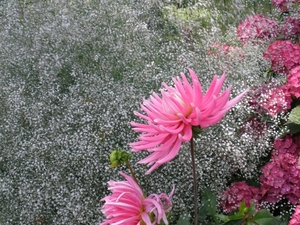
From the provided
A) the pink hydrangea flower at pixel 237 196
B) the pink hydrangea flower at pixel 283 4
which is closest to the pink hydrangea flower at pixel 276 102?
the pink hydrangea flower at pixel 237 196

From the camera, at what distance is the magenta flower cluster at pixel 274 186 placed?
142cm

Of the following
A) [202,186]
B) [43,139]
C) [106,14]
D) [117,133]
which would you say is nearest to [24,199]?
[43,139]

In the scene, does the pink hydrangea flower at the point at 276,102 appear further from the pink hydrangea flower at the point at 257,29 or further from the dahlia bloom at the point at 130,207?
the dahlia bloom at the point at 130,207

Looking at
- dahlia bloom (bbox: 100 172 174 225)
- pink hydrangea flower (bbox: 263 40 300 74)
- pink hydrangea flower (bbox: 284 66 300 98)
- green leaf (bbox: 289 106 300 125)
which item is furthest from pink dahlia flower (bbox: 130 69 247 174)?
pink hydrangea flower (bbox: 263 40 300 74)

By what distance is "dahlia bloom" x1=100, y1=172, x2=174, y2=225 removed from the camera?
2.83ft

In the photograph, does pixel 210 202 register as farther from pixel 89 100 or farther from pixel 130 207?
pixel 89 100

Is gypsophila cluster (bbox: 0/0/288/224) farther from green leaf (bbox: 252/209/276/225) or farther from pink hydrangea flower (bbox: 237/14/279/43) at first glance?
green leaf (bbox: 252/209/276/225)

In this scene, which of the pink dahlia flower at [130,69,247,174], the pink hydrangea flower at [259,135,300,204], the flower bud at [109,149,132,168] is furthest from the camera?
the pink hydrangea flower at [259,135,300,204]

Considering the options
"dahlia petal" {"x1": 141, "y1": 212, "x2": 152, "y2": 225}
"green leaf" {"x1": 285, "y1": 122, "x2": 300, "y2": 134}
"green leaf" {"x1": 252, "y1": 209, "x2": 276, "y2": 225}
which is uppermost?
"green leaf" {"x1": 285, "y1": 122, "x2": 300, "y2": 134}

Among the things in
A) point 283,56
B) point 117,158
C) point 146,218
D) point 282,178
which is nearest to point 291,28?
point 283,56

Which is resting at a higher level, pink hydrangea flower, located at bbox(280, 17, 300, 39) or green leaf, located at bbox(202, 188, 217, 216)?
pink hydrangea flower, located at bbox(280, 17, 300, 39)

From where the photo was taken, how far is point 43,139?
5.05 ft

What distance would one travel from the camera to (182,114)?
0.79 m

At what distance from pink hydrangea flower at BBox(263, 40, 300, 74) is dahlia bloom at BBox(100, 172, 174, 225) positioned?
1.04 m
